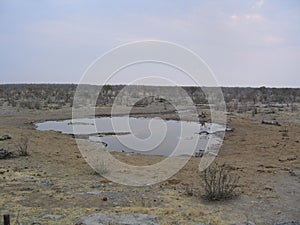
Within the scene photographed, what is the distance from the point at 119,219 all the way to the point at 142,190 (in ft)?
6.23

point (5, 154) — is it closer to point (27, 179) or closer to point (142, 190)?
point (27, 179)

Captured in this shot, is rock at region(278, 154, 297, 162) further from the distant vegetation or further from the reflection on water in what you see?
the distant vegetation

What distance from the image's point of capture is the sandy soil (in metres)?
6.65

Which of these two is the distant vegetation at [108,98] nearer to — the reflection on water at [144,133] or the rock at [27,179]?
the reflection on water at [144,133]

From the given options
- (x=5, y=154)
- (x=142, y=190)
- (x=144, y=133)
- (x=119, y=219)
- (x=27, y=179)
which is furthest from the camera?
(x=144, y=133)

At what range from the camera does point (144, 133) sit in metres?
17.9

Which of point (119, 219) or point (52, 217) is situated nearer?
point (119, 219)

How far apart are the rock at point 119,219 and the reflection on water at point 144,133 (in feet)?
23.0

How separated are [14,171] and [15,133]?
6.38 m

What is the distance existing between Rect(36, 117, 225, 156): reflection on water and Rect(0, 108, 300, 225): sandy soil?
1859 mm

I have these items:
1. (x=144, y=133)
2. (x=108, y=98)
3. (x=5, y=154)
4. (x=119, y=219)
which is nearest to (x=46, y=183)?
(x=119, y=219)

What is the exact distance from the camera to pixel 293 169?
10.2 meters

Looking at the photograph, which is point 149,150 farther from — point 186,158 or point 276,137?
point 276,137

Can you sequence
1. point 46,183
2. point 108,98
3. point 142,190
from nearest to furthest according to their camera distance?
1. point 142,190
2. point 46,183
3. point 108,98
